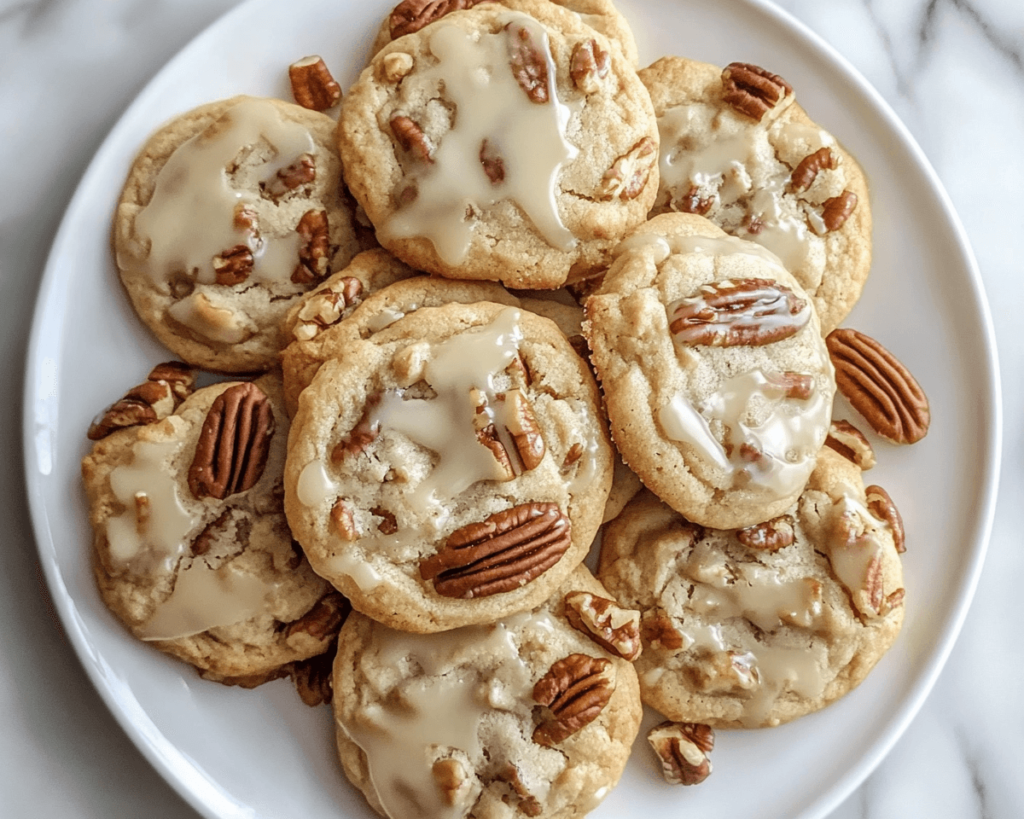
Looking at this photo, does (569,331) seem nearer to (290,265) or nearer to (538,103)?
(538,103)

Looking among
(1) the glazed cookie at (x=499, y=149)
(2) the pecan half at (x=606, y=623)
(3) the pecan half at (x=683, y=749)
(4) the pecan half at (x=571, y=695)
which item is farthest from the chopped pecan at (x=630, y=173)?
(3) the pecan half at (x=683, y=749)

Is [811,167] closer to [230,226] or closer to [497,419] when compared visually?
[497,419]

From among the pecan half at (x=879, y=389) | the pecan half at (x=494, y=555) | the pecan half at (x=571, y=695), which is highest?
the pecan half at (x=879, y=389)

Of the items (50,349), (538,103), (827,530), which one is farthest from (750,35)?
(50,349)

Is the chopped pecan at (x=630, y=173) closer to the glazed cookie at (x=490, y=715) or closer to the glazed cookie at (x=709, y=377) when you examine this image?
the glazed cookie at (x=709, y=377)

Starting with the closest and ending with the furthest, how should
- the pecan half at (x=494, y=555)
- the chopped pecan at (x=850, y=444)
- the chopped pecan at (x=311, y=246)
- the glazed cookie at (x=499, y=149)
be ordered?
the pecan half at (x=494, y=555) → the glazed cookie at (x=499, y=149) → the chopped pecan at (x=311, y=246) → the chopped pecan at (x=850, y=444)

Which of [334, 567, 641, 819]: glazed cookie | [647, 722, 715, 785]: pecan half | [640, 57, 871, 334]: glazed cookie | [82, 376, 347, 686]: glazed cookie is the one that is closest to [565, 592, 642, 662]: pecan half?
[334, 567, 641, 819]: glazed cookie

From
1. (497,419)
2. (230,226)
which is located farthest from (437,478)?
(230,226)

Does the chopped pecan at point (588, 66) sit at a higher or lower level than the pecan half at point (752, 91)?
lower
